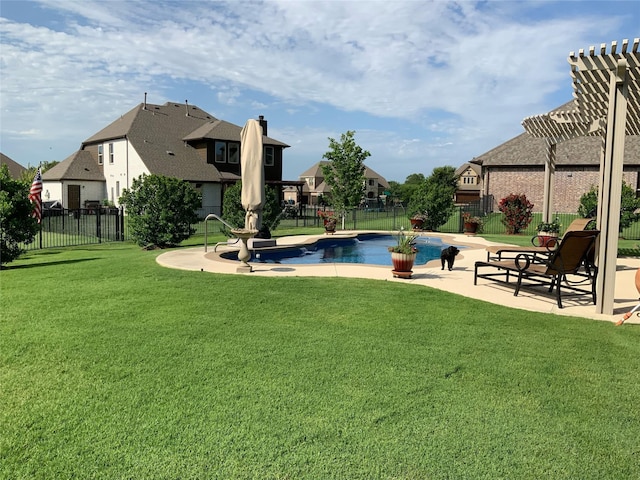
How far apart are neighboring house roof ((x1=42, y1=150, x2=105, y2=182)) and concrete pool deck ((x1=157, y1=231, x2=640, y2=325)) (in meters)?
26.7

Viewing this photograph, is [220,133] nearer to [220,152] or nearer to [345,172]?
[220,152]

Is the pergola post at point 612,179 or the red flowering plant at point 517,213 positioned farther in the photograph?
the red flowering plant at point 517,213

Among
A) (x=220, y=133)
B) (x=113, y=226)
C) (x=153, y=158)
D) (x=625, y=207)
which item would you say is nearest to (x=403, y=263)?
(x=625, y=207)

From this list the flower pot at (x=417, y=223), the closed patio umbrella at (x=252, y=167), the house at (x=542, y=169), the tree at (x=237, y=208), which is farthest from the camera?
the house at (x=542, y=169)

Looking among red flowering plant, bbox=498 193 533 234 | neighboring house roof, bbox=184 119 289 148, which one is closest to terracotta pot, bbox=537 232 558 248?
red flowering plant, bbox=498 193 533 234

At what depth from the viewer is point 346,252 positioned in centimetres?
1578

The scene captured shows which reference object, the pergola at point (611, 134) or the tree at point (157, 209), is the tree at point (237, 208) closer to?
the tree at point (157, 209)

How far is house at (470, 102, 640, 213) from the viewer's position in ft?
113

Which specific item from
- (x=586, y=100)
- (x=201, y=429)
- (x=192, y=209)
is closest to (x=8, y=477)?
(x=201, y=429)

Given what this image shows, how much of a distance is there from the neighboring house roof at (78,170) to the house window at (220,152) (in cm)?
923

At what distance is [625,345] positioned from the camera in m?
5.43

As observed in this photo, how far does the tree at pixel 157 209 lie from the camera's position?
48.4 ft

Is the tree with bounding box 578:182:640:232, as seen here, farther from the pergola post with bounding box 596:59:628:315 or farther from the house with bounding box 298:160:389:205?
the house with bounding box 298:160:389:205

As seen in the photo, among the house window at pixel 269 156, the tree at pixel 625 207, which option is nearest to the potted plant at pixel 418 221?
the tree at pixel 625 207
